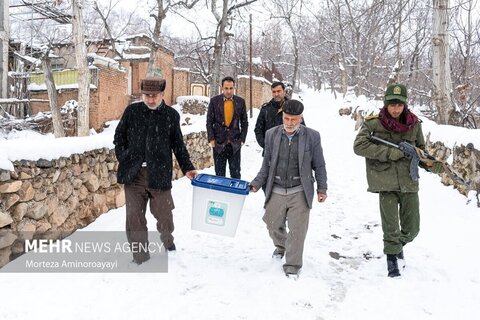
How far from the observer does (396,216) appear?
3598mm

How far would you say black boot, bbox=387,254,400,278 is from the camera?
3598 mm

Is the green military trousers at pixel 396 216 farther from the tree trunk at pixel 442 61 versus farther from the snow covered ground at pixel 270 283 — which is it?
the tree trunk at pixel 442 61

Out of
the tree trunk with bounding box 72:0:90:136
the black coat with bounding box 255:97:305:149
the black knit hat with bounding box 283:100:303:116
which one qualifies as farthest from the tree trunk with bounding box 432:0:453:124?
the tree trunk with bounding box 72:0:90:136

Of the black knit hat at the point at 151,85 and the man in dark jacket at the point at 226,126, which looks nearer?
the black knit hat at the point at 151,85

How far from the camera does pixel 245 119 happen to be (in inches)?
222

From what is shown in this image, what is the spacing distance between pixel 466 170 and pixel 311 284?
4157 millimetres

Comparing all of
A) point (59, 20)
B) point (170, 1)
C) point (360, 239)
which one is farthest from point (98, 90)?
point (360, 239)

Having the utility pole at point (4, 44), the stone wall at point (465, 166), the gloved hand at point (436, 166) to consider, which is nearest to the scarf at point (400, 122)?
the gloved hand at point (436, 166)

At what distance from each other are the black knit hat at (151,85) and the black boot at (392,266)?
2663mm

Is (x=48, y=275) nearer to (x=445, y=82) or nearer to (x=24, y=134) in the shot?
(x=445, y=82)

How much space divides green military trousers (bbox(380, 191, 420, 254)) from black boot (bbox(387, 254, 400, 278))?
8cm

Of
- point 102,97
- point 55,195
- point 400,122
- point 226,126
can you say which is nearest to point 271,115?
point 226,126

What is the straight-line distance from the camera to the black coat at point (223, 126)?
547 cm

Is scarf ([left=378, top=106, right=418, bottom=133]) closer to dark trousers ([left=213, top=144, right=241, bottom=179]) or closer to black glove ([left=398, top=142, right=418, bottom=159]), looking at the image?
black glove ([left=398, top=142, right=418, bottom=159])
